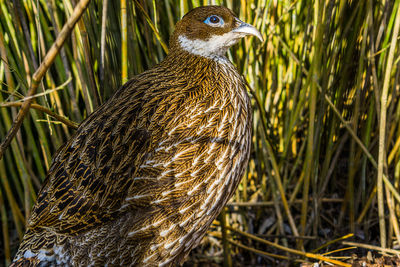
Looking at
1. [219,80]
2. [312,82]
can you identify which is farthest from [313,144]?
[219,80]

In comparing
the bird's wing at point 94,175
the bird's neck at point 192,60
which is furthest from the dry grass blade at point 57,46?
the bird's neck at point 192,60

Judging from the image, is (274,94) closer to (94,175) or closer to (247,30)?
(247,30)

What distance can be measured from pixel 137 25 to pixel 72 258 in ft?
3.82

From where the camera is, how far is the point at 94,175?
1.66 metres

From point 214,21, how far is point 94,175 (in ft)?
2.66

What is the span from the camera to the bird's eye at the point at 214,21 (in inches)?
71.7

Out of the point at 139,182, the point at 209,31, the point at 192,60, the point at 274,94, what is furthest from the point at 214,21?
the point at 274,94

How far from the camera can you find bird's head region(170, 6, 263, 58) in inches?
71.7

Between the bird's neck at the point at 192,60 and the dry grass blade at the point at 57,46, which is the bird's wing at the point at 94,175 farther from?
the dry grass blade at the point at 57,46

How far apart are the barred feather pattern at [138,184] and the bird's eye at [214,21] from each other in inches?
12.1

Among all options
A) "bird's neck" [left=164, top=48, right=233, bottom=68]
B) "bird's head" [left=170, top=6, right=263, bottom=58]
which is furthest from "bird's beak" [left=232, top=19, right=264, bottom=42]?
"bird's neck" [left=164, top=48, right=233, bottom=68]

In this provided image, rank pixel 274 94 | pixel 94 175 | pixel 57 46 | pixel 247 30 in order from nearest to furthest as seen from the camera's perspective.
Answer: pixel 57 46, pixel 94 175, pixel 247 30, pixel 274 94

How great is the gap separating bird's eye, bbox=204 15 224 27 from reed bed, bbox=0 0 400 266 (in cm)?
23

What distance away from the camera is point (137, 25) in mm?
2166
